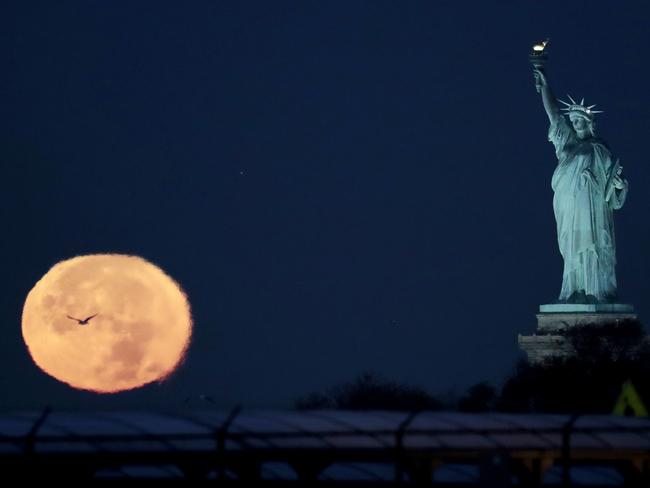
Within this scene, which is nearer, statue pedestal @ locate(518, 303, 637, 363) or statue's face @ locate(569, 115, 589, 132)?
statue pedestal @ locate(518, 303, 637, 363)

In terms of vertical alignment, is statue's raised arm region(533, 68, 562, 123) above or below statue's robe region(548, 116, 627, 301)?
above

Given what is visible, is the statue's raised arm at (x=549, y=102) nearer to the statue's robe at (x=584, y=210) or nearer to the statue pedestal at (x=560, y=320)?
the statue's robe at (x=584, y=210)

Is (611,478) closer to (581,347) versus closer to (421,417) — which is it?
(421,417)

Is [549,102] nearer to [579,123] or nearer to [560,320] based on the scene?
[579,123]

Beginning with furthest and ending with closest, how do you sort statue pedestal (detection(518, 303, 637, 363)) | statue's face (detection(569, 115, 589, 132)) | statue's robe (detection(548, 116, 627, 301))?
statue's face (detection(569, 115, 589, 132)) < statue's robe (detection(548, 116, 627, 301)) < statue pedestal (detection(518, 303, 637, 363))

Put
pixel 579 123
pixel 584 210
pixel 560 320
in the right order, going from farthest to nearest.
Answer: pixel 579 123 < pixel 584 210 < pixel 560 320

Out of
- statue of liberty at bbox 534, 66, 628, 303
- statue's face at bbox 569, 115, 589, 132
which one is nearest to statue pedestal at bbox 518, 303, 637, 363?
statue of liberty at bbox 534, 66, 628, 303

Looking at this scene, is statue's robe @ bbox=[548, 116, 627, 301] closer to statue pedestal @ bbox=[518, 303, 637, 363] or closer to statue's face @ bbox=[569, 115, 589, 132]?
statue's face @ bbox=[569, 115, 589, 132]

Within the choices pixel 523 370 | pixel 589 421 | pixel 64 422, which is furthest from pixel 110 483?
pixel 523 370

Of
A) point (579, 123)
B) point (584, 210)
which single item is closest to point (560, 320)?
point (584, 210)

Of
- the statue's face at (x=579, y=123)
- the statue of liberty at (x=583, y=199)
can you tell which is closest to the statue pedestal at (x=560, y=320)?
the statue of liberty at (x=583, y=199)
